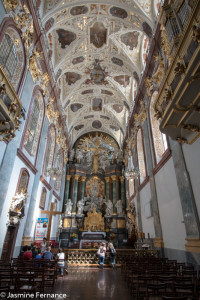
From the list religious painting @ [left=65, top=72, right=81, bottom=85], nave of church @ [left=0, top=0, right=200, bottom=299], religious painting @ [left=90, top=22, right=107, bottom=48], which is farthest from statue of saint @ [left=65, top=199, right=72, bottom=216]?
religious painting @ [left=90, top=22, right=107, bottom=48]

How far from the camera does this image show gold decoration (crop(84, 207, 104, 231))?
2002 cm

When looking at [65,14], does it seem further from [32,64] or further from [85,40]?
[32,64]

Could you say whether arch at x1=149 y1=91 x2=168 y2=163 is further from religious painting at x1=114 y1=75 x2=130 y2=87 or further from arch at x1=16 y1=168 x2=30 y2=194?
arch at x1=16 y1=168 x2=30 y2=194

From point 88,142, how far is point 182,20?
20.2m

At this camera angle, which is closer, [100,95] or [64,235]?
[64,235]

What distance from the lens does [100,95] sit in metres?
21.2

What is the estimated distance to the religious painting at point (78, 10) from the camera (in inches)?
499

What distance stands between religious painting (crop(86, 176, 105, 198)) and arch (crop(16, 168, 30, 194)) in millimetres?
14016

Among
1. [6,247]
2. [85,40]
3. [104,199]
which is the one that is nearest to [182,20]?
[85,40]

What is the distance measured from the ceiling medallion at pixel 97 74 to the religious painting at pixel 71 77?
1064 millimetres

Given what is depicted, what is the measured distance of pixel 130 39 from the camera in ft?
47.7

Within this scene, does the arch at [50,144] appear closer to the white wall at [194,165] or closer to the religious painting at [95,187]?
the religious painting at [95,187]

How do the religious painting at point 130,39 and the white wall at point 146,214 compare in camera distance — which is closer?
the white wall at point 146,214

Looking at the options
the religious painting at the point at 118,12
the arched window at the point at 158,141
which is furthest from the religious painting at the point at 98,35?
the arched window at the point at 158,141
